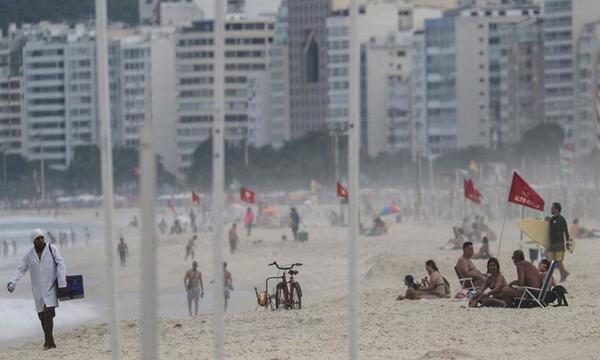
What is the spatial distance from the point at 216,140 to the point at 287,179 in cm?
15120

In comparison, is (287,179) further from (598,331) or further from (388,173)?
(598,331)

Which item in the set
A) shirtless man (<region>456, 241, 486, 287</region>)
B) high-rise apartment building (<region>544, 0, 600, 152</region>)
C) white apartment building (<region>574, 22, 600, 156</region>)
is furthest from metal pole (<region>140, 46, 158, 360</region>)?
high-rise apartment building (<region>544, 0, 600, 152</region>)

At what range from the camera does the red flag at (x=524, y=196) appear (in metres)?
31.9

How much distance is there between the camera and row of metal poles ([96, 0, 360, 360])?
12.7 meters

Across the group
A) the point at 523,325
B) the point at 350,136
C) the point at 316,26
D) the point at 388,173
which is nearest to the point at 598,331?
the point at 523,325

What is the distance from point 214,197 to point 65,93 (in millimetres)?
184974

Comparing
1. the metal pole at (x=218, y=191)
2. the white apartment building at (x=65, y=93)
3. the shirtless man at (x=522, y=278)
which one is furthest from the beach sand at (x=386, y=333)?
the white apartment building at (x=65, y=93)

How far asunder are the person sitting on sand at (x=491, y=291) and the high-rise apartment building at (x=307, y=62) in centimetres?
16768

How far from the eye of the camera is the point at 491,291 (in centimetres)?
2478

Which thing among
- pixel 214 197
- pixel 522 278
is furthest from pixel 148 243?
pixel 522 278

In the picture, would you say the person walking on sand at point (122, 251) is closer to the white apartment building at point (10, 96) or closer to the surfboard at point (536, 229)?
the surfboard at point (536, 229)

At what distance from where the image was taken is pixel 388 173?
166125mm

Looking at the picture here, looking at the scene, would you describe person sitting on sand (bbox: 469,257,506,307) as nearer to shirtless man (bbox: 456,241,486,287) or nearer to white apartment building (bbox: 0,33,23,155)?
shirtless man (bbox: 456,241,486,287)

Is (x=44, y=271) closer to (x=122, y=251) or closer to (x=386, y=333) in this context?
(x=386, y=333)
